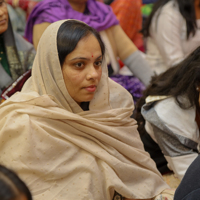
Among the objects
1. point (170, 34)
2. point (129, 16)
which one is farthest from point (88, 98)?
point (129, 16)

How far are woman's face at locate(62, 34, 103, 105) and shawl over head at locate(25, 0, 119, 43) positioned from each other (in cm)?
102

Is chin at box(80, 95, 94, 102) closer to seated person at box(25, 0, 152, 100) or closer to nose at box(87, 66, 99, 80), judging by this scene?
nose at box(87, 66, 99, 80)

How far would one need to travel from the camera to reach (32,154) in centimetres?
135

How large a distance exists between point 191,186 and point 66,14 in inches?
72.3

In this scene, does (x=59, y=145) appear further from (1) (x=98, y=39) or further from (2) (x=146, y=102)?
(2) (x=146, y=102)

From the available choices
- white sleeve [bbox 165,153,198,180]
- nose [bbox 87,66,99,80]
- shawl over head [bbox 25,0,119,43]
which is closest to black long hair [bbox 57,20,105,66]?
nose [bbox 87,66,99,80]

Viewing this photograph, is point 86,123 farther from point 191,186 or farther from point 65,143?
point 191,186

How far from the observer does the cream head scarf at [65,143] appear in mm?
1368

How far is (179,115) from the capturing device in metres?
1.91

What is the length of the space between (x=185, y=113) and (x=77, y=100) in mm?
681

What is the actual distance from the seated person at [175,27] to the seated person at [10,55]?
1326 mm

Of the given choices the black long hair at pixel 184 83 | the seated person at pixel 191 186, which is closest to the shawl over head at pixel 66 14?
the black long hair at pixel 184 83

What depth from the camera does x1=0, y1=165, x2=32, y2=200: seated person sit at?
74 cm

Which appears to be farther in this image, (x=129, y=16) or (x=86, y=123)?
(x=129, y=16)
